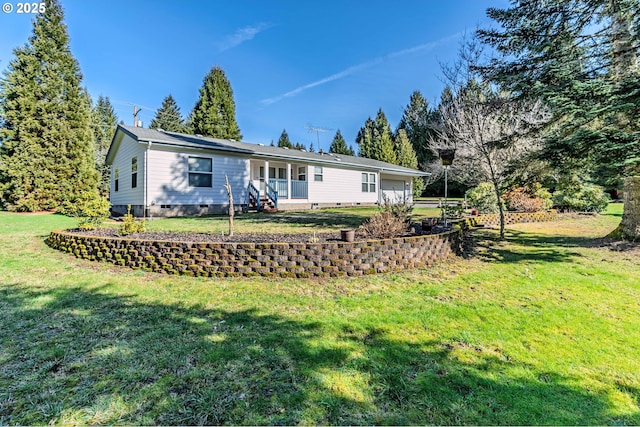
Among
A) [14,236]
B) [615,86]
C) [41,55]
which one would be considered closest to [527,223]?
[615,86]

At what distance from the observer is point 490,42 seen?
7168 mm

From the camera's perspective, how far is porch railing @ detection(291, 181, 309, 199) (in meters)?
16.9

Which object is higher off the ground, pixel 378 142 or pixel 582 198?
pixel 378 142

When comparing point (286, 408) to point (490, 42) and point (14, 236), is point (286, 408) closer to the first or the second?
point (490, 42)

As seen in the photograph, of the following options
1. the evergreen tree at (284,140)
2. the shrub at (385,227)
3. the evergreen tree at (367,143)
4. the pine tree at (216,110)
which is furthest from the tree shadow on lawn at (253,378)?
the evergreen tree at (284,140)

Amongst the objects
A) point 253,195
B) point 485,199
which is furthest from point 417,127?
point 253,195

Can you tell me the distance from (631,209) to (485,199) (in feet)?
17.6

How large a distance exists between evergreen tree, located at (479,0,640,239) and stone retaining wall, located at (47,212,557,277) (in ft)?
13.2

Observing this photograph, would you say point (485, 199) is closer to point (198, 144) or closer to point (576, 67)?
point (576, 67)

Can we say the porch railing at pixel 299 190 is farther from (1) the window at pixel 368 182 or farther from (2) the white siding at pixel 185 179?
(1) the window at pixel 368 182

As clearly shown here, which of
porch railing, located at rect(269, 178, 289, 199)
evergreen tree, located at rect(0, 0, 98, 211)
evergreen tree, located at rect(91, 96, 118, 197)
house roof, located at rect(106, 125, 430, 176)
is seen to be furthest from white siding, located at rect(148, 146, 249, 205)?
evergreen tree, located at rect(91, 96, 118, 197)

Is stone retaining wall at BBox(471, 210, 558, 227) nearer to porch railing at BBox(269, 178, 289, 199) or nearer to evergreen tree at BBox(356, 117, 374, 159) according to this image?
porch railing at BBox(269, 178, 289, 199)

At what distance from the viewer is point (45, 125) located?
16.6 meters

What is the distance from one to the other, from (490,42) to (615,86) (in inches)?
112
